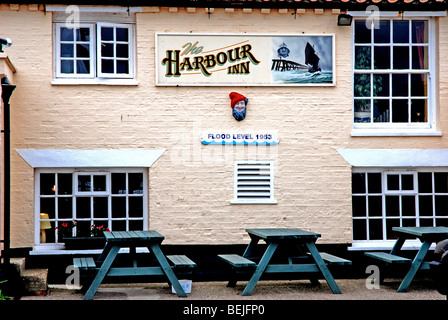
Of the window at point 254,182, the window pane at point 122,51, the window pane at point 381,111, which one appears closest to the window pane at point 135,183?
the window at point 254,182

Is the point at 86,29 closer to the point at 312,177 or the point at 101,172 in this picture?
the point at 101,172

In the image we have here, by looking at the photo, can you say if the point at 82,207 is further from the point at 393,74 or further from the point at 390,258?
the point at 393,74

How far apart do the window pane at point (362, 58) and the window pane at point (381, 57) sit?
11 centimetres

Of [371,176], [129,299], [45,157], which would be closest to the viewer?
[129,299]

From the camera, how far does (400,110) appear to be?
1101cm

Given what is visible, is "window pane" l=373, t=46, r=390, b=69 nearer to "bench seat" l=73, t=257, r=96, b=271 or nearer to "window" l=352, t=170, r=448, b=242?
"window" l=352, t=170, r=448, b=242

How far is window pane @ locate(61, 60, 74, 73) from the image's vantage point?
10.5 m

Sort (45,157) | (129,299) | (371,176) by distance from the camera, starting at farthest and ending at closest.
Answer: (371,176)
(45,157)
(129,299)

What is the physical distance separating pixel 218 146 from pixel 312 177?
5.18 ft

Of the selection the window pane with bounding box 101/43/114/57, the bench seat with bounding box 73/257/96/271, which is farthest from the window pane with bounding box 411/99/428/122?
the bench seat with bounding box 73/257/96/271

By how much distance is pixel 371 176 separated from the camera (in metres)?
10.9


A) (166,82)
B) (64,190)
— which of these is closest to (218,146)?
(166,82)

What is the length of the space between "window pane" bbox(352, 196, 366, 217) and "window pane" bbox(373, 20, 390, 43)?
8.56 ft

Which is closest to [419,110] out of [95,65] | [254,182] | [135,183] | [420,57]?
[420,57]
